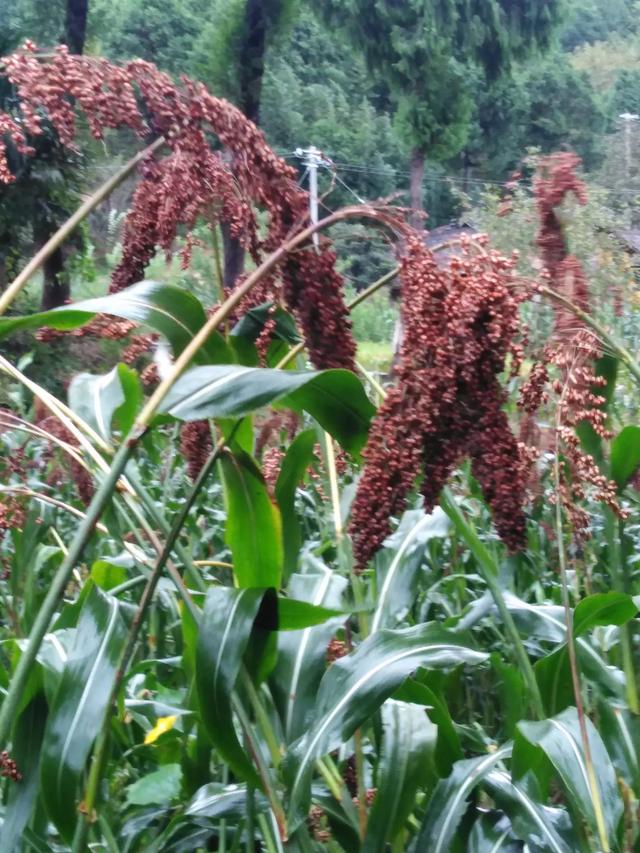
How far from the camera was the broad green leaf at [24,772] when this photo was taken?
113 centimetres

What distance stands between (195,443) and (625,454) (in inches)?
24.5

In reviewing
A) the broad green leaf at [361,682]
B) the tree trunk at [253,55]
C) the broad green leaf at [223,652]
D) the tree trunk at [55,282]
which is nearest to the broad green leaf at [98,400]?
the broad green leaf at [223,652]

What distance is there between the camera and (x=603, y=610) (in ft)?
3.93

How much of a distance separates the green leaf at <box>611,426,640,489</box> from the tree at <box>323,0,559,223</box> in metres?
10.8

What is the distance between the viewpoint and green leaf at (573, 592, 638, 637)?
46.3 inches

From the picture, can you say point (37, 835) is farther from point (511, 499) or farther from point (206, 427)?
point (511, 499)

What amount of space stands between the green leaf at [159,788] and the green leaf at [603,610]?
56cm

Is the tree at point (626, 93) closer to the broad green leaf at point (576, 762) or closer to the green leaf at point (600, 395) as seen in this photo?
the green leaf at point (600, 395)

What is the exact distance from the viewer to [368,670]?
1068mm

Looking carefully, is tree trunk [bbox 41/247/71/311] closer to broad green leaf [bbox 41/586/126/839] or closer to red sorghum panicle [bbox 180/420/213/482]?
red sorghum panicle [bbox 180/420/213/482]

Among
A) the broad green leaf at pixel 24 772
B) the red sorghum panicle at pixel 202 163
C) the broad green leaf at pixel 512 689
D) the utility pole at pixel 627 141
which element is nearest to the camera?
the red sorghum panicle at pixel 202 163

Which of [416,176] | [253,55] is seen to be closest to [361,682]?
[253,55]

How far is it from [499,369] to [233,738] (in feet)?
1.49

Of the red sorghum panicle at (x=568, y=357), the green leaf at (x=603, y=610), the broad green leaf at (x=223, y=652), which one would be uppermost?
the red sorghum panicle at (x=568, y=357)
